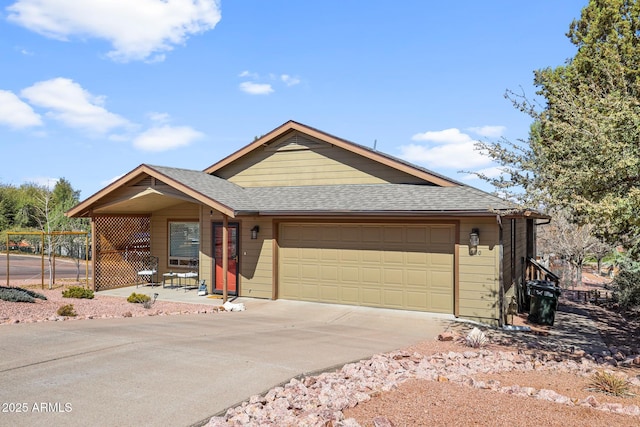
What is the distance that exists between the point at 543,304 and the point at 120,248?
13452 mm

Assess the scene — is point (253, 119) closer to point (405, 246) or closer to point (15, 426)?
point (405, 246)

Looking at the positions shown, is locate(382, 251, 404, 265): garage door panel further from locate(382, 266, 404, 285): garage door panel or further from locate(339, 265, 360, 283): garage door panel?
locate(339, 265, 360, 283): garage door panel

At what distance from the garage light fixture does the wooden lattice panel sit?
1148cm

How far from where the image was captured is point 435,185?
1238 centimetres

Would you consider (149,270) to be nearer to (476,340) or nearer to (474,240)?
(474,240)

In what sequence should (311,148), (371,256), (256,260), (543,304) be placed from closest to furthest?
(543,304) < (371,256) < (256,260) < (311,148)

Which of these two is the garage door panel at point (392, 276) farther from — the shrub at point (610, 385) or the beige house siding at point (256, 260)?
the shrub at point (610, 385)

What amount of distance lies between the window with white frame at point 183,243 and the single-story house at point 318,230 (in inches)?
1.9

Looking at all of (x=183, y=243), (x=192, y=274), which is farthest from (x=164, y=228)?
(x=192, y=274)

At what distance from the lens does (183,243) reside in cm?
1559

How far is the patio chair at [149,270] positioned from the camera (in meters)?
15.8

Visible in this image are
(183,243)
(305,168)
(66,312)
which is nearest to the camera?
(66,312)

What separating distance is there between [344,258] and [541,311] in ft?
16.7

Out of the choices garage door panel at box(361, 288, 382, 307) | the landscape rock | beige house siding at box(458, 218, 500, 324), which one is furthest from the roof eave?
the landscape rock
